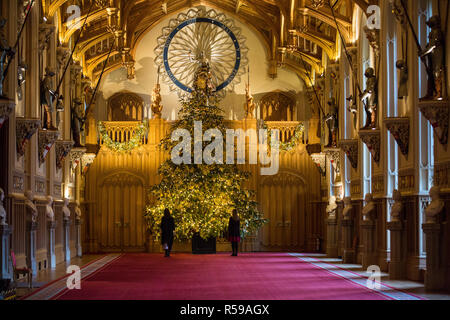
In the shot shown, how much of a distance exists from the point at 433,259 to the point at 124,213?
14.8 metres

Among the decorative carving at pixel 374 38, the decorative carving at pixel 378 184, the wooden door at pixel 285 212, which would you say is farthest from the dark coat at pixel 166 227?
the decorative carving at pixel 374 38

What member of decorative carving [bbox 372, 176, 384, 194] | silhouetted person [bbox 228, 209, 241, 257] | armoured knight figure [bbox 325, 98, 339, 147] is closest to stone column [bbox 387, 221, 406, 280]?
decorative carving [bbox 372, 176, 384, 194]

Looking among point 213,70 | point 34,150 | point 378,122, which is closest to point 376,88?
point 378,122

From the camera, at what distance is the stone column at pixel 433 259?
1138 cm

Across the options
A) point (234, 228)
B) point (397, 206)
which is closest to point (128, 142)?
point (234, 228)

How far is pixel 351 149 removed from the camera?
18.9 meters

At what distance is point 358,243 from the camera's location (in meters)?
18.3

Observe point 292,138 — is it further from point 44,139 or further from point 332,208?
point 44,139

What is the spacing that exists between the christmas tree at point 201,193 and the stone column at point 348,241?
3.94m

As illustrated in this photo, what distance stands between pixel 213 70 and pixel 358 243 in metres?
10.6

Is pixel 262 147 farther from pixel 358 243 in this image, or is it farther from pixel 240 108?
pixel 358 243

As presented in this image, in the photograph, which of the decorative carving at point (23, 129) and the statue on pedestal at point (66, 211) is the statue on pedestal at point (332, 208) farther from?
the decorative carving at point (23, 129)

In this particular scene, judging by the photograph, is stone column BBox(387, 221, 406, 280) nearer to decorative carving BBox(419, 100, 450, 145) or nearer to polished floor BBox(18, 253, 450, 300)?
polished floor BBox(18, 253, 450, 300)

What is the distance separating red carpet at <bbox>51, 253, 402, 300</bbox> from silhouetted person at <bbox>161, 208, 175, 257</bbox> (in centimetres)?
248
